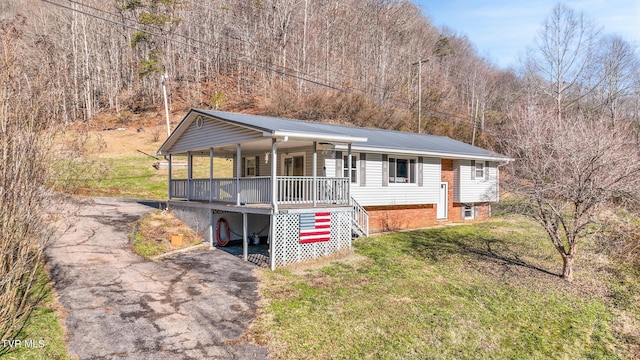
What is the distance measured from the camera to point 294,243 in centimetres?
1224

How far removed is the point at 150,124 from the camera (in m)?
41.8

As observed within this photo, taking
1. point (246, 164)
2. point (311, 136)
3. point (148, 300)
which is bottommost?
point (148, 300)

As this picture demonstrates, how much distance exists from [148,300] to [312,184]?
6.24 meters

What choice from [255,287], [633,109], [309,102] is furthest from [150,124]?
[633,109]

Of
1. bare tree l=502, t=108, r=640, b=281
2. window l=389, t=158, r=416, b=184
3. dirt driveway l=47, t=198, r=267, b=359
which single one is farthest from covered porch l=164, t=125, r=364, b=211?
bare tree l=502, t=108, r=640, b=281

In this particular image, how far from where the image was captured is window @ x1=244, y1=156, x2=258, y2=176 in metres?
18.5

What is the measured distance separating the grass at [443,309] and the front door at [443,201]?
7158mm

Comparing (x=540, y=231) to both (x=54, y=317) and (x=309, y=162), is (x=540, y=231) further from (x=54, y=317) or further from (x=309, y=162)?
(x=54, y=317)

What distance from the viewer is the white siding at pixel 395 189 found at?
16.7 metres

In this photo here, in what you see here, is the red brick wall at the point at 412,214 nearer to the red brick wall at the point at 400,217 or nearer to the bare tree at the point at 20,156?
the red brick wall at the point at 400,217

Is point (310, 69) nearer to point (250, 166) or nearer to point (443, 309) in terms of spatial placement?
point (250, 166)

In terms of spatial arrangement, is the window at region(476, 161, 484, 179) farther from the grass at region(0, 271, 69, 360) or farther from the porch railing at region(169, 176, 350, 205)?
the grass at region(0, 271, 69, 360)

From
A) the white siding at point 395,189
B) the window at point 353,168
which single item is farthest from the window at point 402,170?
the window at point 353,168


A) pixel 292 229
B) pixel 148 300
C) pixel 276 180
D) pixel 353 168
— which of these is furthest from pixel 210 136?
pixel 148 300
